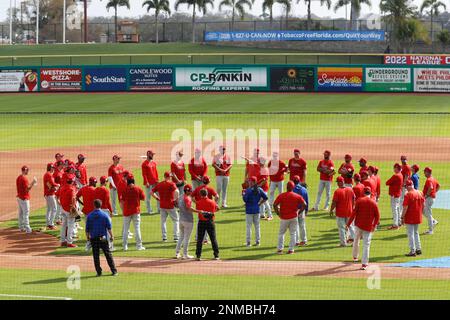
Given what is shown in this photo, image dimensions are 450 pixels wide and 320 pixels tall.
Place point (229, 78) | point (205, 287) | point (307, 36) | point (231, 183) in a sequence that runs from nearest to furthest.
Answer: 1. point (205, 287)
2. point (231, 183)
3. point (229, 78)
4. point (307, 36)

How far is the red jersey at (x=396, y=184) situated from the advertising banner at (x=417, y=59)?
39777 millimetres

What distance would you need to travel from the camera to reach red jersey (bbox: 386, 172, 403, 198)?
777 inches

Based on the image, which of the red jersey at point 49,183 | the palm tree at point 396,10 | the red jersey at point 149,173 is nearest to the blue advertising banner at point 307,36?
the palm tree at point 396,10

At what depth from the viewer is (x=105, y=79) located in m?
58.4

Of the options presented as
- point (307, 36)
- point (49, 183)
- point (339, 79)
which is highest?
point (307, 36)

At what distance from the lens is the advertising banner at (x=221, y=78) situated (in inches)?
2238

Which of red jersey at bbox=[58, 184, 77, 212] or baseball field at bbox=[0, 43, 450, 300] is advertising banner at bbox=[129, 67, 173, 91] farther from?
red jersey at bbox=[58, 184, 77, 212]

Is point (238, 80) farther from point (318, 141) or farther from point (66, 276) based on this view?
point (66, 276)

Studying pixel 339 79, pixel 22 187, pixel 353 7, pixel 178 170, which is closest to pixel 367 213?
pixel 178 170

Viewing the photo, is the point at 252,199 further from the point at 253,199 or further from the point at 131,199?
the point at 131,199

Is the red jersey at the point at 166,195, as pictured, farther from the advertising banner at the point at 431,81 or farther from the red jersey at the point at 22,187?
the advertising banner at the point at 431,81

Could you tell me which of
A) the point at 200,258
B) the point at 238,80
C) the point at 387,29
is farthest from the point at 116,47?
the point at 200,258

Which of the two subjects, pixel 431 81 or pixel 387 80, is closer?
pixel 387 80

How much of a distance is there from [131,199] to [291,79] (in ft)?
132
